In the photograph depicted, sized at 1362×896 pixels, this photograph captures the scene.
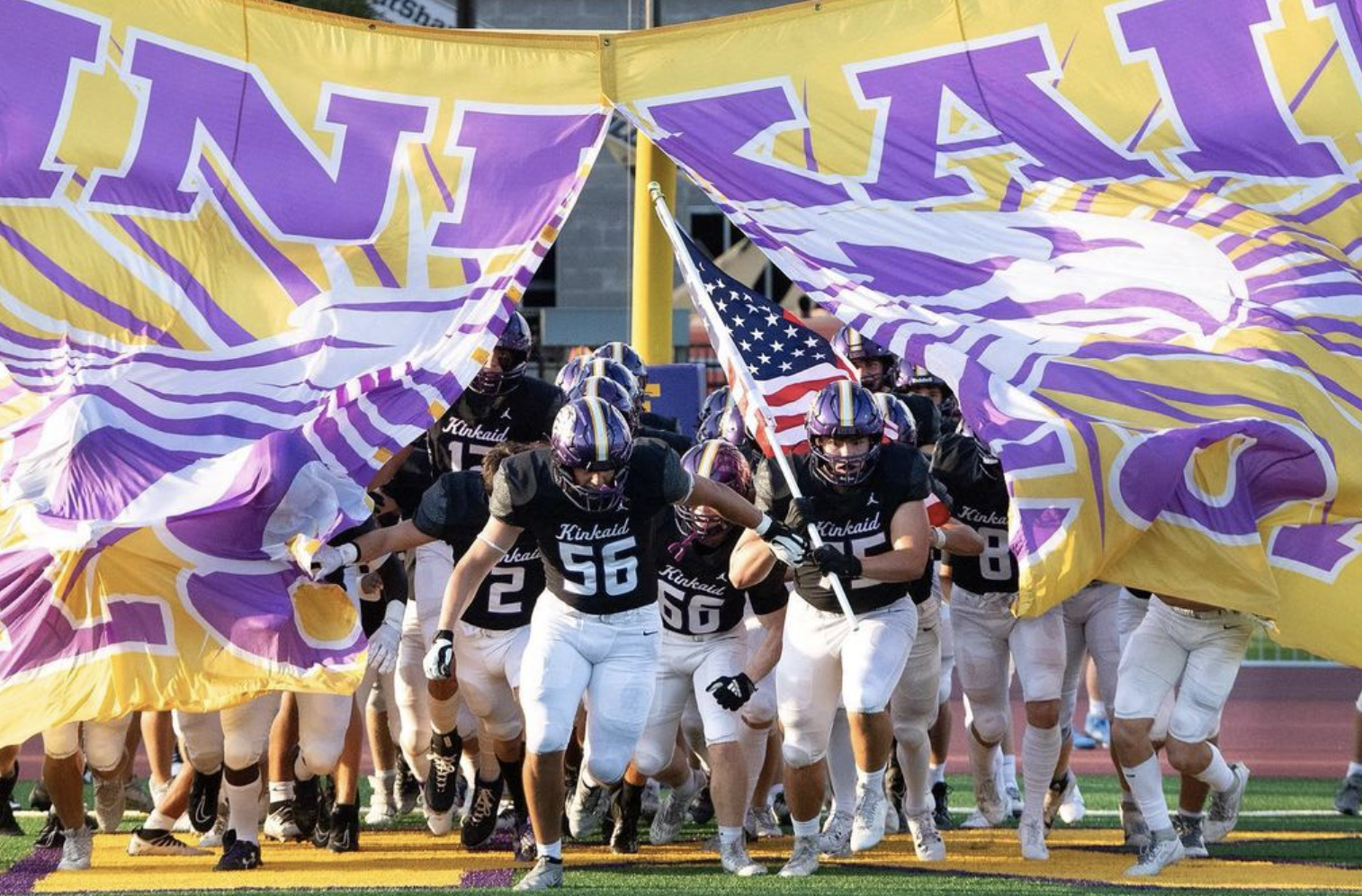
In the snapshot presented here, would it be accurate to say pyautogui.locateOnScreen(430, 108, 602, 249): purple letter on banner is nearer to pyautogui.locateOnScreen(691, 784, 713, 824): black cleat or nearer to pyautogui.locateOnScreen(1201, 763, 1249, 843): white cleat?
pyautogui.locateOnScreen(691, 784, 713, 824): black cleat

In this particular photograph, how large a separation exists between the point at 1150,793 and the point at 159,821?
13.5 ft

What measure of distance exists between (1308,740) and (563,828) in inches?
229

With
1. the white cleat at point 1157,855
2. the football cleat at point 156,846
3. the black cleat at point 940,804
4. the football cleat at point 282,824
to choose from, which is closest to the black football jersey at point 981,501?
the black cleat at point 940,804

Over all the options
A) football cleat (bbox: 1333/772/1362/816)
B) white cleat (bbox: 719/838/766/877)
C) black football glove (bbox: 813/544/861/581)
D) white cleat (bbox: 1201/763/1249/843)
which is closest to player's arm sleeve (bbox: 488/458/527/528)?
black football glove (bbox: 813/544/861/581)

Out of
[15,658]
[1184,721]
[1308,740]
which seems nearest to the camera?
[15,658]

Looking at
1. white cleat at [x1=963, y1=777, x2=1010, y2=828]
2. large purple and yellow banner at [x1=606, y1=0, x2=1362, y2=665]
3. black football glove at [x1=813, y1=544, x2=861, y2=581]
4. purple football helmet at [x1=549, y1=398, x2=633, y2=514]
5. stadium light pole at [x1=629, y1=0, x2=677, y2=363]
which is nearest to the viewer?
purple football helmet at [x1=549, y1=398, x2=633, y2=514]

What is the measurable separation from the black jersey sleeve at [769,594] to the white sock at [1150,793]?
1557mm

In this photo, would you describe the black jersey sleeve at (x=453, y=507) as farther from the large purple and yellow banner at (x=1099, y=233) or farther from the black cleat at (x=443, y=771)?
the large purple and yellow banner at (x=1099, y=233)

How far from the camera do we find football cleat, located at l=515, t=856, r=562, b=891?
8219 millimetres

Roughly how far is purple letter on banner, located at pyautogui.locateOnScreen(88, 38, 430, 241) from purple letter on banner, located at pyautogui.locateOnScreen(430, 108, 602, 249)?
0.30 meters

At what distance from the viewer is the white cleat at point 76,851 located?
8.97 m

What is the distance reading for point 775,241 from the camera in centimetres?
970

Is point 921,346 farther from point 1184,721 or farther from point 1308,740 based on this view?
point 1308,740

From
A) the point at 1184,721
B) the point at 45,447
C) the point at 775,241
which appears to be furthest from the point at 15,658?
the point at 1184,721
